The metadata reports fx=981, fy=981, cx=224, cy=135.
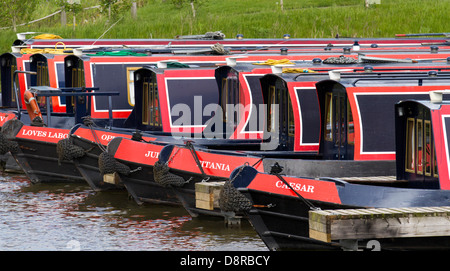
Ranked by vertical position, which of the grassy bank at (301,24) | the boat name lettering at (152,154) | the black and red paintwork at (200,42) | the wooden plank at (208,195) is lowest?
the wooden plank at (208,195)

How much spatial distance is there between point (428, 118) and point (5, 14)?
26.8 metres

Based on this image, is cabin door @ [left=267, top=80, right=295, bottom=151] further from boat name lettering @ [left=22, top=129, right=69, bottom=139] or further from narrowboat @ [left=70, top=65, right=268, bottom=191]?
boat name lettering @ [left=22, top=129, right=69, bottom=139]

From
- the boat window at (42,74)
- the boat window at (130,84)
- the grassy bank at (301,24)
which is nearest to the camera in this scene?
the boat window at (130,84)

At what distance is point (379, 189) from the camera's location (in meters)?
11.2

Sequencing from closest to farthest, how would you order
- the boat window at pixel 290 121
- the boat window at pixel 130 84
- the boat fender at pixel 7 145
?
the boat window at pixel 290 121
the boat fender at pixel 7 145
the boat window at pixel 130 84

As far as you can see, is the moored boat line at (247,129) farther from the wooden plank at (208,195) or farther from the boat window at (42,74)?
the wooden plank at (208,195)

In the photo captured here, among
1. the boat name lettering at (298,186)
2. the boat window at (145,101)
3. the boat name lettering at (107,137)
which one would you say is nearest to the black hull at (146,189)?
A: the boat name lettering at (107,137)

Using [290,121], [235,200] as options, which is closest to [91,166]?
[290,121]

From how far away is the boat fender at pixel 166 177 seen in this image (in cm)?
1527

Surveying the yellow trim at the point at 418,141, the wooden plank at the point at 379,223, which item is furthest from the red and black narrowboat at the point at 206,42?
the wooden plank at the point at 379,223

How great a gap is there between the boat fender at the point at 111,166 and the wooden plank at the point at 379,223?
20.5ft

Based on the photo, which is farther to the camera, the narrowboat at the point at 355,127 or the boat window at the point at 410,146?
the narrowboat at the point at 355,127

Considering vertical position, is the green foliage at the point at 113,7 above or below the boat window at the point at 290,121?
above

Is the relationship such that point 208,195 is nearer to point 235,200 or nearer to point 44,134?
point 235,200
